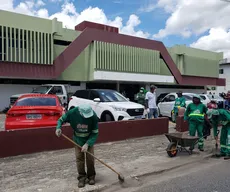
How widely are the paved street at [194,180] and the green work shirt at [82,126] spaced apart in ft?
3.92

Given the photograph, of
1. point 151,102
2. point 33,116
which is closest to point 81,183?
point 33,116

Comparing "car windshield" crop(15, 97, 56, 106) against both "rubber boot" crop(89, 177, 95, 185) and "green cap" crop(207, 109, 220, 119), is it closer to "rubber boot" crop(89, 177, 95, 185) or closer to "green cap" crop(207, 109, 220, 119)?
"rubber boot" crop(89, 177, 95, 185)

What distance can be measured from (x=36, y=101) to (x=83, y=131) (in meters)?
4.19

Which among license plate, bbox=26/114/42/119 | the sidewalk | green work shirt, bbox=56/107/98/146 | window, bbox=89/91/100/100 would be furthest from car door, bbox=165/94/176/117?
green work shirt, bbox=56/107/98/146

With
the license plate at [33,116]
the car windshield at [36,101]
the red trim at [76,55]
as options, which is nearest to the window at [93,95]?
the car windshield at [36,101]

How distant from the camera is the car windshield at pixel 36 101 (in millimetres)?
8222

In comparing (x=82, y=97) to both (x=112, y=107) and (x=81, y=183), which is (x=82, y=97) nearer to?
(x=112, y=107)

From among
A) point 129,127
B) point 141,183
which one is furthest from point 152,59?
point 141,183

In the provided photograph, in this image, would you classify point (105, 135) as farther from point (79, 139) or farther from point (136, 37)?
point (136, 37)

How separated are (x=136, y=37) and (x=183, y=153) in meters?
21.5

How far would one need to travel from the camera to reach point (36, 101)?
27.6 ft

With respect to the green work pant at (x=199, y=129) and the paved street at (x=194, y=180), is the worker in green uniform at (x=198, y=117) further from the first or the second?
the paved street at (x=194, y=180)

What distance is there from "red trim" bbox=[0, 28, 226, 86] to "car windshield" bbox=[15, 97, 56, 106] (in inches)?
510

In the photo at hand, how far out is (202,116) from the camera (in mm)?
7645
